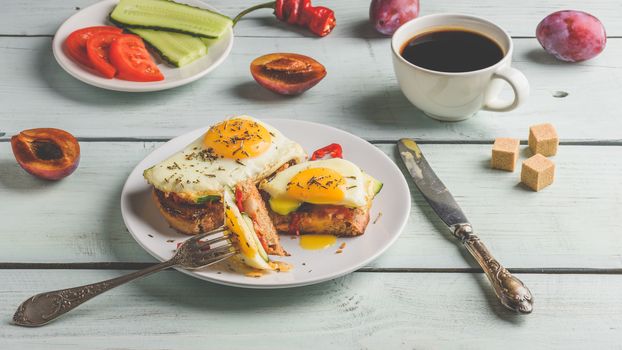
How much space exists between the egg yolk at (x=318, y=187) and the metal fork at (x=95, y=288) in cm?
26

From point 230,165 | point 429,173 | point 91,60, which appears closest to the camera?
point 230,165

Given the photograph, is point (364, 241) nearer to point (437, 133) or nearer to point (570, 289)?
point (570, 289)

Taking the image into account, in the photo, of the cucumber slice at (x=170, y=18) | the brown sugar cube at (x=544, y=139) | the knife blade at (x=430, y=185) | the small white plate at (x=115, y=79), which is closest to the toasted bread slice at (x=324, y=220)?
the knife blade at (x=430, y=185)

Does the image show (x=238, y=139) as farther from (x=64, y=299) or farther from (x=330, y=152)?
(x=64, y=299)

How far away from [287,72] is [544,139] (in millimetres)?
1008

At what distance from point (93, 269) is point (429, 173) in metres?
1.10

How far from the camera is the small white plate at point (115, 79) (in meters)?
2.88

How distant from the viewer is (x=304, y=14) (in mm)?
3303

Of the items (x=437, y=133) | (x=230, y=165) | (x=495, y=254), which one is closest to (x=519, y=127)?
(x=437, y=133)

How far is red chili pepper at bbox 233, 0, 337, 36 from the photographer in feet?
10.8

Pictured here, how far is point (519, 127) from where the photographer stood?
2.80 metres

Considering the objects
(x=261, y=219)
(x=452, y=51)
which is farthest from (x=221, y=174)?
(x=452, y=51)

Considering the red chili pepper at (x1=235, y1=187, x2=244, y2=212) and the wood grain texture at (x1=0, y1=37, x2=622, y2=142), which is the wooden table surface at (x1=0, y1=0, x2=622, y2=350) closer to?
the wood grain texture at (x1=0, y1=37, x2=622, y2=142)

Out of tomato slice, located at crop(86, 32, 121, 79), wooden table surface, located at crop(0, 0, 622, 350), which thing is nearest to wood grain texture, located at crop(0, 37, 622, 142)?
wooden table surface, located at crop(0, 0, 622, 350)
